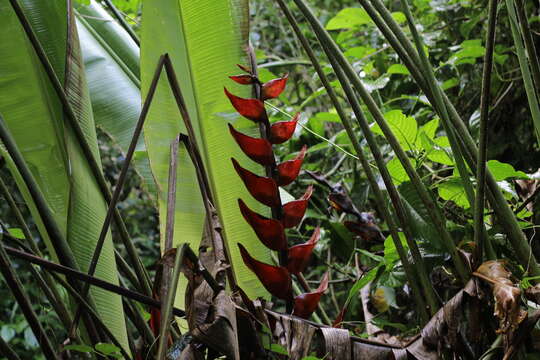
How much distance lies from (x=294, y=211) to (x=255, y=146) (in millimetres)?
91

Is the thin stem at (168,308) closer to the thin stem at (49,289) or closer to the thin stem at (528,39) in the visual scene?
the thin stem at (49,289)

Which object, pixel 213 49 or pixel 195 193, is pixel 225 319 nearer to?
A: pixel 195 193

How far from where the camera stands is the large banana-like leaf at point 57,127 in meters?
0.71

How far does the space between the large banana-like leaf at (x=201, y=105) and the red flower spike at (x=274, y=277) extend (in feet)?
0.33

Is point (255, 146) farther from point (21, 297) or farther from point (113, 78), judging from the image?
point (113, 78)

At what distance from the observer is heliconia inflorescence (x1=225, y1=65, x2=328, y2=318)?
67 centimetres

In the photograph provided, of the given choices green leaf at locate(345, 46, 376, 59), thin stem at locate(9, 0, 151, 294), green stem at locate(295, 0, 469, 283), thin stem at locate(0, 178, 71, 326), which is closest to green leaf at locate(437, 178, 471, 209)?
green stem at locate(295, 0, 469, 283)

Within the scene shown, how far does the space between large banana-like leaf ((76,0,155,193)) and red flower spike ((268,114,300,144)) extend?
0.29 m

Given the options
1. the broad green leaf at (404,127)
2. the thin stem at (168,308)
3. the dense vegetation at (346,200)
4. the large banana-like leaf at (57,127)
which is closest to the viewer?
the thin stem at (168,308)

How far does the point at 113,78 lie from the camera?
1095 millimetres

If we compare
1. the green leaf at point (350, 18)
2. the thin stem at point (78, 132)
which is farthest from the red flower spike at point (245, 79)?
the green leaf at point (350, 18)

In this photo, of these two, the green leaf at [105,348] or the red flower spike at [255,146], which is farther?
the red flower spike at [255,146]

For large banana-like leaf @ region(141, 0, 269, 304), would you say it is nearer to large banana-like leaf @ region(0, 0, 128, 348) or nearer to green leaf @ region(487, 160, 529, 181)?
large banana-like leaf @ region(0, 0, 128, 348)

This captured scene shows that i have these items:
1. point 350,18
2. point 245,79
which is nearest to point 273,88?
point 245,79
